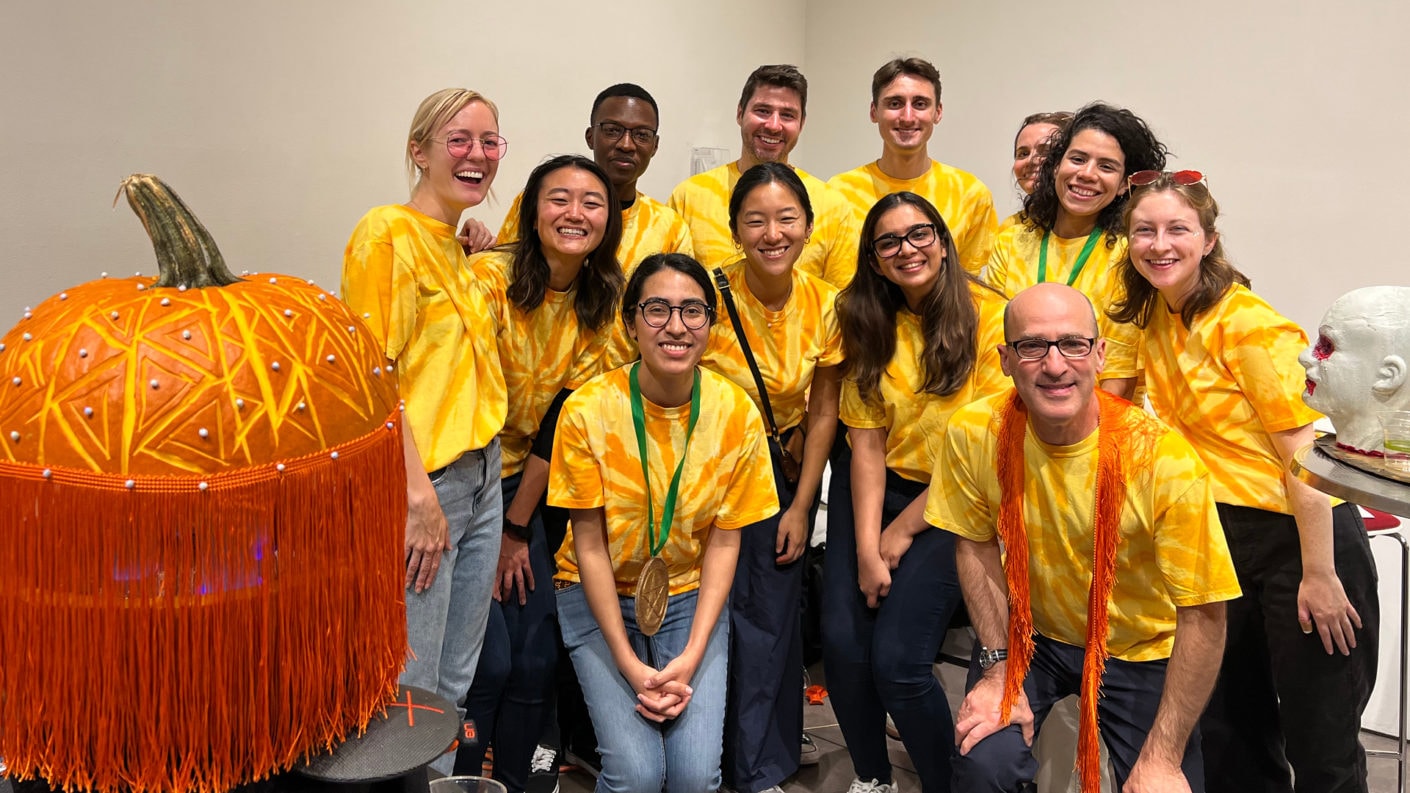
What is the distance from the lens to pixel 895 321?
A: 2.89 metres

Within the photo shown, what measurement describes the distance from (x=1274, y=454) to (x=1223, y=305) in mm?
339

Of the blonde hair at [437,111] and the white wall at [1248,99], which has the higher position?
the white wall at [1248,99]

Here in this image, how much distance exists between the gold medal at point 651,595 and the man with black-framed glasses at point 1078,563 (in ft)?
2.15

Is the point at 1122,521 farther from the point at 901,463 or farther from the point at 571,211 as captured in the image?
the point at 571,211

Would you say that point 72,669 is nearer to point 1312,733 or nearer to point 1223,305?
point 1223,305

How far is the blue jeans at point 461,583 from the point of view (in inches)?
91.6

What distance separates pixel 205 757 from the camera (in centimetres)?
105

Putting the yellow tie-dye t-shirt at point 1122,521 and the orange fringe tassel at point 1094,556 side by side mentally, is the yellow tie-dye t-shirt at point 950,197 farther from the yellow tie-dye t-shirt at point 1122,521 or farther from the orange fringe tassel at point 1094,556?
the orange fringe tassel at point 1094,556

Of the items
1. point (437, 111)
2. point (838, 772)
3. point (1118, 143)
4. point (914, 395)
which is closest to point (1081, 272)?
point (1118, 143)

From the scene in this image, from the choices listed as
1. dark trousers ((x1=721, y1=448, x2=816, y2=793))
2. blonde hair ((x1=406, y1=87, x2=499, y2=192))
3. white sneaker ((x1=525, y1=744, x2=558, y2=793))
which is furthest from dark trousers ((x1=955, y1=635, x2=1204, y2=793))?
blonde hair ((x1=406, y1=87, x2=499, y2=192))

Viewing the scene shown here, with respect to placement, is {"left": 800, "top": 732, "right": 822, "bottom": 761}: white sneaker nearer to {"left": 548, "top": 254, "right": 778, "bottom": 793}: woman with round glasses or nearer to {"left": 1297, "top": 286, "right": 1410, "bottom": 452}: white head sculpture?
{"left": 548, "top": 254, "right": 778, "bottom": 793}: woman with round glasses

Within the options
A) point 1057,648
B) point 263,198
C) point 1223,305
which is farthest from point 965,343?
point 263,198

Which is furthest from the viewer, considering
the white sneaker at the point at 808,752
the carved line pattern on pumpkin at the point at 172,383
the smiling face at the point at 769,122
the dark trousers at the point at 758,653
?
the smiling face at the point at 769,122

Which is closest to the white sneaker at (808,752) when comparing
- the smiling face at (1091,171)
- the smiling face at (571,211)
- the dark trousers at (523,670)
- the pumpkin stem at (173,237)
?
the dark trousers at (523,670)
